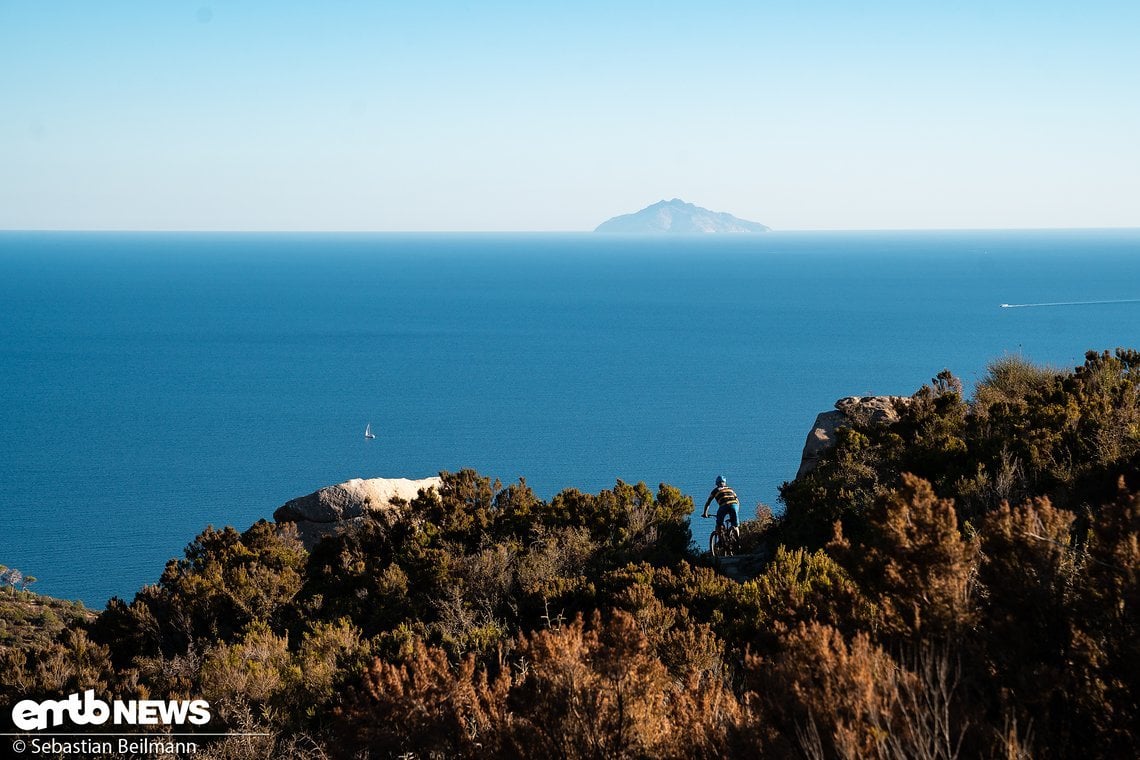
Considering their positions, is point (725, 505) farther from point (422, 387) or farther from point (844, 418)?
point (422, 387)

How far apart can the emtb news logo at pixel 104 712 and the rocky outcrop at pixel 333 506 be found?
368 inches

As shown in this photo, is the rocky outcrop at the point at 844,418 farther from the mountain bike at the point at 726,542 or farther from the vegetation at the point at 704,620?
the mountain bike at the point at 726,542

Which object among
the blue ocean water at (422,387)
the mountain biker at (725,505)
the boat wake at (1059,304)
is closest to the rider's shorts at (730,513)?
the mountain biker at (725,505)

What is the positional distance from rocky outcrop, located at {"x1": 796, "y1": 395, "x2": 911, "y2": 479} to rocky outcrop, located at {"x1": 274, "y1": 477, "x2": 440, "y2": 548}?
6.94 m

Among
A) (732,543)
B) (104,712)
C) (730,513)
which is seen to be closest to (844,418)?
(732,543)

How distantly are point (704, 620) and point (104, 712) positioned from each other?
5.26 meters

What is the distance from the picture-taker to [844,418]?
18016 mm

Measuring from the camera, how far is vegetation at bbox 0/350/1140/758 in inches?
173

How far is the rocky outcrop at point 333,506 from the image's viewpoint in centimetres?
1748

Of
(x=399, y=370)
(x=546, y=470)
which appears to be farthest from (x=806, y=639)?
(x=399, y=370)

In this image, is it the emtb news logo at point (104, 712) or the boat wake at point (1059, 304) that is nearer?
the emtb news logo at point (104, 712)

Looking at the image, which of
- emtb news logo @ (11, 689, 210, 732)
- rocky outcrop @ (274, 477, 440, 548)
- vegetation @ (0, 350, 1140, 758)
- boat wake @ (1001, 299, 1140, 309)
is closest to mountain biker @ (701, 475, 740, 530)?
vegetation @ (0, 350, 1140, 758)

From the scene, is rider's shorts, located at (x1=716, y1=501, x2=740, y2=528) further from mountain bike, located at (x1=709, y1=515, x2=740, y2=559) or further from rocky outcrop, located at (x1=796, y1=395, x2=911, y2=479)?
rocky outcrop, located at (x1=796, y1=395, x2=911, y2=479)

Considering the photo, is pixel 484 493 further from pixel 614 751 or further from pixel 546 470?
pixel 546 470
